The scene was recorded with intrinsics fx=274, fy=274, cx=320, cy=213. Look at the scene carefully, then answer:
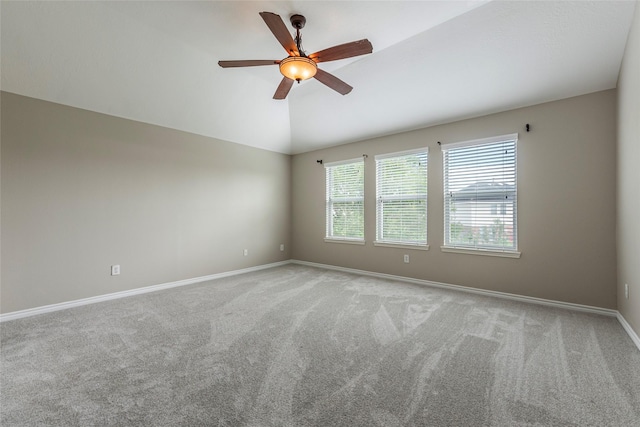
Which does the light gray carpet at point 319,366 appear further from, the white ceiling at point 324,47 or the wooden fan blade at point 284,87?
the white ceiling at point 324,47

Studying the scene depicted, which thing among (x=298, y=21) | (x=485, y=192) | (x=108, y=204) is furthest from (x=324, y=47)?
(x=108, y=204)

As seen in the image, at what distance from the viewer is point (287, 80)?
9.25 ft

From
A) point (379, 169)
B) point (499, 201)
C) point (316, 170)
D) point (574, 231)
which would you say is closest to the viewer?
point (574, 231)

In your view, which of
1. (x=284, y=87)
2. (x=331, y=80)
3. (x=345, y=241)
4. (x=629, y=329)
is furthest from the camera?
(x=345, y=241)

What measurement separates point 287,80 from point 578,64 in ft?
10.2

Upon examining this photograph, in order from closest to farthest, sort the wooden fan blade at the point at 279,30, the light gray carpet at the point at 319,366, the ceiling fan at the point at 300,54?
the light gray carpet at the point at 319,366 → the wooden fan blade at the point at 279,30 → the ceiling fan at the point at 300,54

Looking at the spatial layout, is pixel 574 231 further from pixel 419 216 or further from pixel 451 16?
pixel 451 16

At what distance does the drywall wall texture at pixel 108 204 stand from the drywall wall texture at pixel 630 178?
5215 mm

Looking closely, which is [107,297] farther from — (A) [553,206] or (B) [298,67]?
(A) [553,206]

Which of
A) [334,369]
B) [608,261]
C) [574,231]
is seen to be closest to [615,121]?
[574,231]

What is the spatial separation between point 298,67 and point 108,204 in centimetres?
329

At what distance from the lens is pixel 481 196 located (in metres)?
3.96

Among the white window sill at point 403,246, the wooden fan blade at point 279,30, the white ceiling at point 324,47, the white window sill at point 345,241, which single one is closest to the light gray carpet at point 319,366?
the white window sill at point 403,246

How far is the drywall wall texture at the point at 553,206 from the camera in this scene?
→ 10.4 feet
